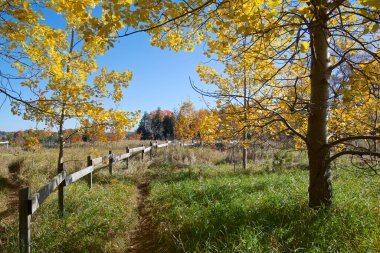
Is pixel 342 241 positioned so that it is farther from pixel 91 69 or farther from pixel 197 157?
pixel 197 157

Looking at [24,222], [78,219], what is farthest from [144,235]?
[24,222]

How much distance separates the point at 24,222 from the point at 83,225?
1653 mm

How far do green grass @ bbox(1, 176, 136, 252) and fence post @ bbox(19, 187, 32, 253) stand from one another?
0.30 m

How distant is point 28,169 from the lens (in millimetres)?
11461

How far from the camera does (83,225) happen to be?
18.3 ft

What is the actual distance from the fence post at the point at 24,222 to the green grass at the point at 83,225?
0.30m

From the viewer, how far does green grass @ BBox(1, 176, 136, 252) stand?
15.8ft

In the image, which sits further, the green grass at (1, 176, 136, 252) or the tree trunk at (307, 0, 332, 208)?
the green grass at (1, 176, 136, 252)

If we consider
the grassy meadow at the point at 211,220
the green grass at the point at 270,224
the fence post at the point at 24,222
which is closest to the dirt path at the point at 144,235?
the grassy meadow at the point at 211,220

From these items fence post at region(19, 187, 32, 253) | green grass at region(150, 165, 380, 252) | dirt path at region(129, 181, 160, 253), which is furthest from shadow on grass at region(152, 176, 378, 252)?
fence post at region(19, 187, 32, 253)

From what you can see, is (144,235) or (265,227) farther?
(144,235)

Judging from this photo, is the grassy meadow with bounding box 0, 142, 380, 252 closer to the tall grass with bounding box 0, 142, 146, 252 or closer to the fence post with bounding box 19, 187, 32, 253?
the tall grass with bounding box 0, 142, 146, 252

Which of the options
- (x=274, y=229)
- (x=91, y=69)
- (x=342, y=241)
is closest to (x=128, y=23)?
(x=274, y=229)

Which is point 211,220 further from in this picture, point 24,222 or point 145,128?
point 145,128
